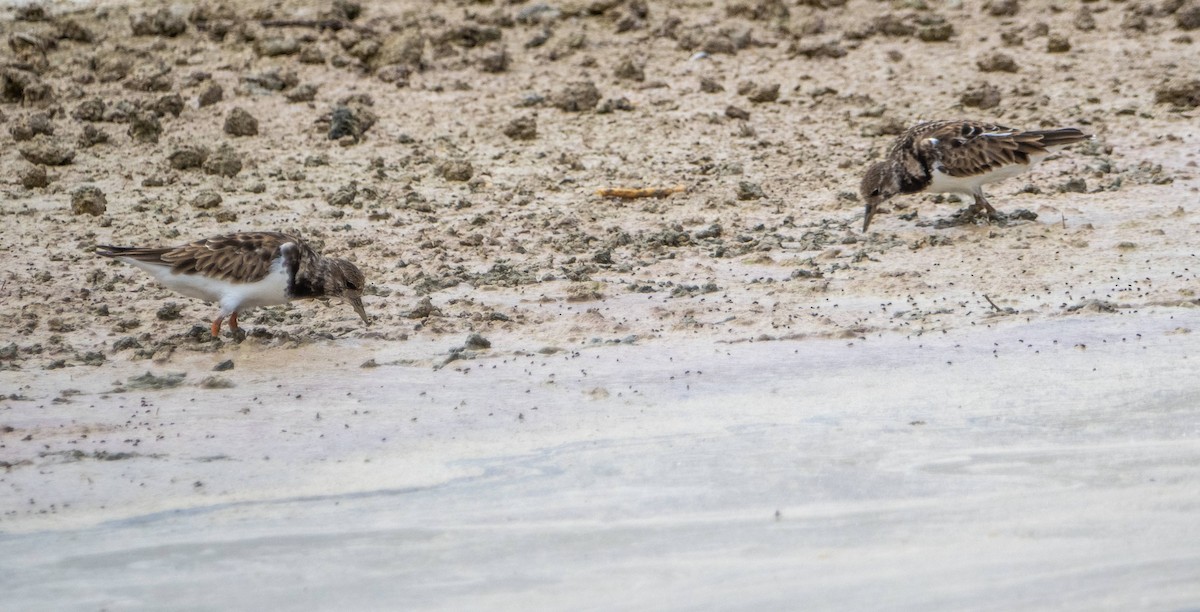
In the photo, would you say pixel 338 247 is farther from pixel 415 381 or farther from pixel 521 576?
pixel 521 576

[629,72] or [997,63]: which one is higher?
[629,72]

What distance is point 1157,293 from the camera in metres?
7.77

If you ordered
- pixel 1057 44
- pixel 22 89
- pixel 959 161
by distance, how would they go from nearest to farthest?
pixel 959 161 → pixel 22 89 → pixel 1057 44

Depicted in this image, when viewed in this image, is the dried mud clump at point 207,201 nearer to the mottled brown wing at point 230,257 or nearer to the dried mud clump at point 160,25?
the mottled brown wing at point 230,257

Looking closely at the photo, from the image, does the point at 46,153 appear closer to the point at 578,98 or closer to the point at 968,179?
the point at 578,98

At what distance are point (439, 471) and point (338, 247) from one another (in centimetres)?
371

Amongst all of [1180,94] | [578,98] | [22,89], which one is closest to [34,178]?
[22,89]

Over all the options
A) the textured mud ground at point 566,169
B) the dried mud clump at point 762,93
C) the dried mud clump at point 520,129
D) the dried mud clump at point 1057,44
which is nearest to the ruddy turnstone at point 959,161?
the textured mud ground at point 566,169

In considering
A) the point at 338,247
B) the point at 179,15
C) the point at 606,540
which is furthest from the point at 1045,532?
the point at 179,15

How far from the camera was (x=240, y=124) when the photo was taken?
428 inches

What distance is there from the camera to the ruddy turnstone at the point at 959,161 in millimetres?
9250

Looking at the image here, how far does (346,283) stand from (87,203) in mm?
2727

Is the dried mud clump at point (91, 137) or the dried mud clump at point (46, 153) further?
the dried mud clump at point (91, 137)

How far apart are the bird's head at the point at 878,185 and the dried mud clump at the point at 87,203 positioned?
181 inches
